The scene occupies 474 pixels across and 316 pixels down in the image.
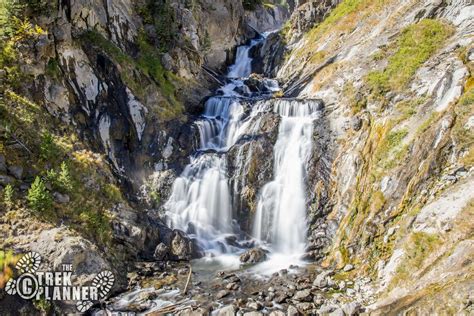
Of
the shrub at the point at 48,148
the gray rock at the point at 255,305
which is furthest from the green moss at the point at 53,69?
the gray rock at the point at 255,305

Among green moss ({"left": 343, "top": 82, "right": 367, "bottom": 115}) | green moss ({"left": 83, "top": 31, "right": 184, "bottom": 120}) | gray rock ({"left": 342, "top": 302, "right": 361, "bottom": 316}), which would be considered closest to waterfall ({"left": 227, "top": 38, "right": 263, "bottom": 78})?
green moss ({"left": 83, "top": 31, "right": 184, "bottom": 120})

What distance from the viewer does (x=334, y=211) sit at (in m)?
17.2

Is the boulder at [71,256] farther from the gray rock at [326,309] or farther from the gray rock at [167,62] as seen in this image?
the gray rock at [167,62]

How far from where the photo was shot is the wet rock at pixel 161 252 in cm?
1636

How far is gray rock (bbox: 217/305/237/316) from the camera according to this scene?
39.3ft

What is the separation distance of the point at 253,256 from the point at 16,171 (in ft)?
36.8

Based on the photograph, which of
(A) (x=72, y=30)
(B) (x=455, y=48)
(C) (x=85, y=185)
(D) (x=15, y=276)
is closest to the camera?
(D) (x=15, y=276)

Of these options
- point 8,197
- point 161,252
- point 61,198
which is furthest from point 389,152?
point 8,197

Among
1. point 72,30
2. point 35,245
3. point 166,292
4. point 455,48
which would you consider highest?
point 72,30

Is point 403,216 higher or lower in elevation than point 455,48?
lower

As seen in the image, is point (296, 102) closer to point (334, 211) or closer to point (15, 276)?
point (334, 211)

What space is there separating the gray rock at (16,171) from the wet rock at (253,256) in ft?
34.7

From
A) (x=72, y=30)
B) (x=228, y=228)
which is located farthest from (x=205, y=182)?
(x=72, y=30)

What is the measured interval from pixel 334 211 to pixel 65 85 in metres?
16.2
